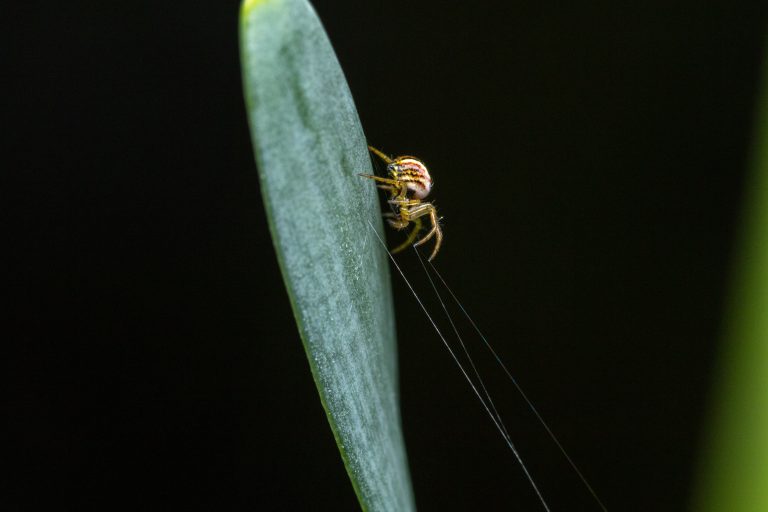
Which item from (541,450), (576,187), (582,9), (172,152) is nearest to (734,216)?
(576,187)

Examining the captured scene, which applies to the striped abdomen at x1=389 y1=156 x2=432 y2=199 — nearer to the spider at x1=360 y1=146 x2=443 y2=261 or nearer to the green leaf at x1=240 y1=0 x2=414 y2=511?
the spider at x1=360 y1=146 x2=443 y2=261

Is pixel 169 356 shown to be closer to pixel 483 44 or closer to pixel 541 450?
pixel 541 450

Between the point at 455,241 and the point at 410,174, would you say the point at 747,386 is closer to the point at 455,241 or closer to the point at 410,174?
the point at 410,174

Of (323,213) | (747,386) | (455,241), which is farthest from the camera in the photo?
(455,241)

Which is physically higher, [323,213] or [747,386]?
[323,213]

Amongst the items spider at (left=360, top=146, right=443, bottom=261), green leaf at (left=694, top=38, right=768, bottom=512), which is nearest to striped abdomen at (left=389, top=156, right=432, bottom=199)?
spider at (left=360, top=146, right=443, bottom=261)

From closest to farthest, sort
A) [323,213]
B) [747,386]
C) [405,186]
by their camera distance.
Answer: [323,213]
[747,386]
[405,186]

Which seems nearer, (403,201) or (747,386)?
(747,386)

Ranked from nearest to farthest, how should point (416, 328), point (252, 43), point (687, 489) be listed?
point (252, 43)
point (687, 489)
point (416, 328)

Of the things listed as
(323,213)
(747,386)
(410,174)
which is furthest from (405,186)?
(323,213)
